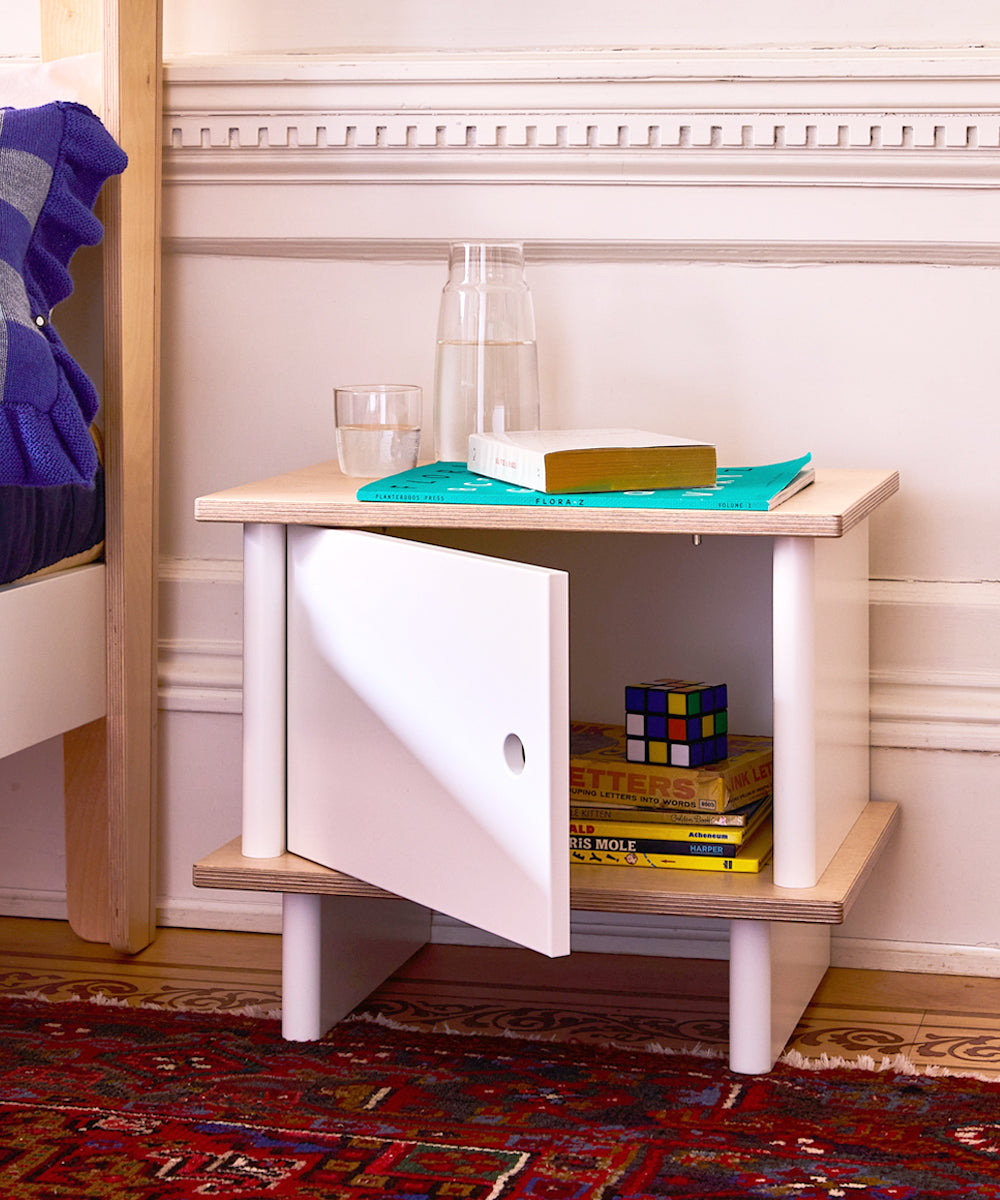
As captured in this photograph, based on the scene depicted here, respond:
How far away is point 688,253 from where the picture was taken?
1.32 meters

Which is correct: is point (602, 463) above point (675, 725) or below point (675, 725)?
above

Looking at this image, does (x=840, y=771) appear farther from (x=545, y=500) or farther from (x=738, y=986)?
(x=545, y=500)

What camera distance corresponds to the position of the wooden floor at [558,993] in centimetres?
114

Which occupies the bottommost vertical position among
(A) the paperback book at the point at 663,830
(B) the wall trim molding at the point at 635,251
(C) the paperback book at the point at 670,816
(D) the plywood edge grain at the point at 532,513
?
(A) the paperback book at the point at 663,830

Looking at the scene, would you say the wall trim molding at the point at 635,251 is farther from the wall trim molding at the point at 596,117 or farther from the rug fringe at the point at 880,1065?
the rug fringe at the point at 880,1065

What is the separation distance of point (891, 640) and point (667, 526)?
0.43 meters

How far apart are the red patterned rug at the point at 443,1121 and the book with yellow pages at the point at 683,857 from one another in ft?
0.47

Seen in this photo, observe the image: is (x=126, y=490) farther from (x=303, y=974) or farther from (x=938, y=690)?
(x=938, y=690)

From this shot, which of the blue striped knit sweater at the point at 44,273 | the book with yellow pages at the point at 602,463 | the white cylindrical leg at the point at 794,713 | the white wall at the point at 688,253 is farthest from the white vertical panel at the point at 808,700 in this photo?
the blue striped knit sweater at the point at 44,273

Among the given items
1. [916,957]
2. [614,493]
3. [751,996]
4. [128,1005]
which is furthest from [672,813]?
[128,1005]

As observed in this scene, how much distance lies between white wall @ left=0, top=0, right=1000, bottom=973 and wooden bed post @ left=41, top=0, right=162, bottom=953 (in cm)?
7

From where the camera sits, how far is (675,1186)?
0.87 metres

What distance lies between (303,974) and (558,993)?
0.24 meters

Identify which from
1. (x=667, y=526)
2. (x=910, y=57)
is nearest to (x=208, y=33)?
(x=910, y=57)
